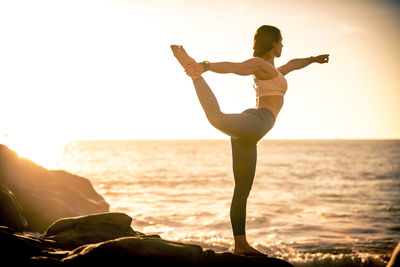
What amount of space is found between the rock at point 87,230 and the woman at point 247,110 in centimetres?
189

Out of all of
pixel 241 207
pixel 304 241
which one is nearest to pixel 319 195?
pixel 304 241

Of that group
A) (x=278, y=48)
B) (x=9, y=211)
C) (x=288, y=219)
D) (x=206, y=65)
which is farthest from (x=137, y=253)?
(x=288, y=219)

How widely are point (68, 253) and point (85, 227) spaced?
1.34 metres

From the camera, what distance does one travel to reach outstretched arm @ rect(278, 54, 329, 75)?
222 inches

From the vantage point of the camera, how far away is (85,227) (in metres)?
5.93

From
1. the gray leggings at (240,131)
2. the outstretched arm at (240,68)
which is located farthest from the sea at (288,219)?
the outstretched arm at (240,68)

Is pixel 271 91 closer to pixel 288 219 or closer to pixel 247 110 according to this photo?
pixel 247 110

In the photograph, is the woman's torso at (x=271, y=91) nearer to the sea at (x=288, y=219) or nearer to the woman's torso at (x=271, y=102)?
the woman's torso at (x=271, y=102)

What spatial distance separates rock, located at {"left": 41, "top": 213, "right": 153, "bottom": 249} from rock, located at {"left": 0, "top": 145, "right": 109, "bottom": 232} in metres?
4.33

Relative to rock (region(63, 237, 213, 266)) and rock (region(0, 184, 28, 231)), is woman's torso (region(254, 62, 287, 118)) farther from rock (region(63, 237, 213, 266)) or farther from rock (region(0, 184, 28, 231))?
rock (region(0, 184, 28, 231))

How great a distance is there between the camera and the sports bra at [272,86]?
192 inches

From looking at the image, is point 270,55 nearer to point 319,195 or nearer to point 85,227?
point 85,227

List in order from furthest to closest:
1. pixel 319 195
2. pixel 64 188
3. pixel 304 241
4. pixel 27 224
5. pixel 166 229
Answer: pixel 319 195
pixel 166 229
pixel 304 241
pixel 64 188
pixel 27 224

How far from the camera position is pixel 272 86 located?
16.0 feet
